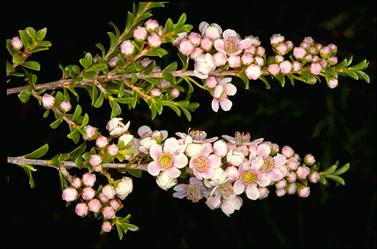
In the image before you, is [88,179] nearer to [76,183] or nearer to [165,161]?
[76,183]

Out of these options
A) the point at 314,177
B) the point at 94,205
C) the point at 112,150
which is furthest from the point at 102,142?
the point at 314,177

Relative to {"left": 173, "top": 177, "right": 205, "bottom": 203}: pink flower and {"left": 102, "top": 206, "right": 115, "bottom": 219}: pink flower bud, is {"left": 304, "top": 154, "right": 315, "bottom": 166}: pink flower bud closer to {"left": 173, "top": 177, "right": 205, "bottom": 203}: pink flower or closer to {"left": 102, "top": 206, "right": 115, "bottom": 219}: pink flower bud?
{"left": 173, "top": 177, "right": 205, "bottom": 203}: pink flower

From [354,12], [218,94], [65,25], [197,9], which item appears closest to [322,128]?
[354,12]

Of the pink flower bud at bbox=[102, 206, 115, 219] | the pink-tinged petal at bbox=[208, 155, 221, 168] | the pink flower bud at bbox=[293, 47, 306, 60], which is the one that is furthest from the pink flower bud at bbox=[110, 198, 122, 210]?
the pink flower bud at bbox=[293, 47, 306, 60]

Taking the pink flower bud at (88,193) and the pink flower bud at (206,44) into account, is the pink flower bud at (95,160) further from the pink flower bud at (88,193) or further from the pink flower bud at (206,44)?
→ the pink flower bud at (206,44)

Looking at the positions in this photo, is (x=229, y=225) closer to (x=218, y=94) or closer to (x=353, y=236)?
(x=353, y=236)

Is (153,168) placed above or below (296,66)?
below
